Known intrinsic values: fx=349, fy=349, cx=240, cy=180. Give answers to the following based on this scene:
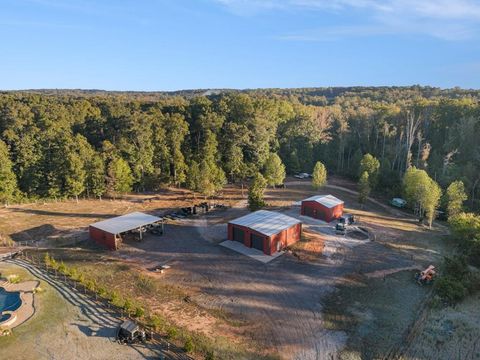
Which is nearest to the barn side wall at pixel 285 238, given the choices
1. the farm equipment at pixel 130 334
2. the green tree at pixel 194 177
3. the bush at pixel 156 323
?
the bush at pixel 156 323

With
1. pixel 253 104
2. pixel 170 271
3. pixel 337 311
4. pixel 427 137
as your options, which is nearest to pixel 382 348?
pixel 337 311

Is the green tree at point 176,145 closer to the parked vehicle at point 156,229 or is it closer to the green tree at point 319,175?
the parked vehicle at point 156,229

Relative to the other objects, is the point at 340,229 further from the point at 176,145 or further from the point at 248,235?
the point at 176,145

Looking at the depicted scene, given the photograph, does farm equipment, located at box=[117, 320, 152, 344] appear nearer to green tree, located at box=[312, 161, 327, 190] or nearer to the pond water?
the pond water

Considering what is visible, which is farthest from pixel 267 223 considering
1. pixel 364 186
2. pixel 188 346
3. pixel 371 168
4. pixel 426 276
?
pixel 371 168

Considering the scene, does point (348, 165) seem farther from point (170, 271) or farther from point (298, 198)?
point (170, 271)

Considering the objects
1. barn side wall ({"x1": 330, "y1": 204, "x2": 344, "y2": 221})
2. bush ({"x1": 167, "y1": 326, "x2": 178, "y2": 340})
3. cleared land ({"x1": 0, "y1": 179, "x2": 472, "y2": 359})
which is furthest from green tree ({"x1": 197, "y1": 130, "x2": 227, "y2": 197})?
bush ({"x1": 167, "y1": 326, "x2": 178, "y2": 340})

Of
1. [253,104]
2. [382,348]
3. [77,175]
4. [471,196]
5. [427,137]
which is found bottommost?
[382,348]
